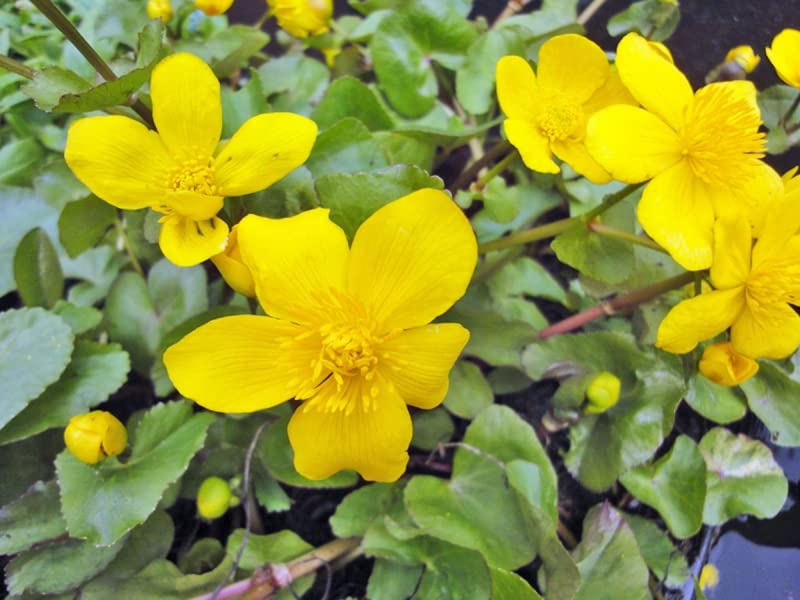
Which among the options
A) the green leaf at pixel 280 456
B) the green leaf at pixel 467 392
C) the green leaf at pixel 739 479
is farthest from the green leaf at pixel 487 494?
Result: the green leaf at pixel 739 479

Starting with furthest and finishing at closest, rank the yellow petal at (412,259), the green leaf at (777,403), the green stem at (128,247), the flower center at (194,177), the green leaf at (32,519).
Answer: the green stem at (128,247)
the green leaf at (777,403)
the green leaf at (32,519)
the flower center at (194,177)
the yellow petal at (412,259)

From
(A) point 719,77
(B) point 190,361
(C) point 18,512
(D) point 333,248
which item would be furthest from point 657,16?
(C) point 18,512

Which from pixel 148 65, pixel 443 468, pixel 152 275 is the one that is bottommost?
pixel 443 468

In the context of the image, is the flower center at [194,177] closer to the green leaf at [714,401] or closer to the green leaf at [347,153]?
the green leaf at [347,153]

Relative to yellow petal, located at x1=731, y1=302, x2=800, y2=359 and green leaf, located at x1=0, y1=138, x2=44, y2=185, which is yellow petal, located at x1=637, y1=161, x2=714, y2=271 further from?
green leaf, located at x1=0, y1=138, x2=44, y2=185

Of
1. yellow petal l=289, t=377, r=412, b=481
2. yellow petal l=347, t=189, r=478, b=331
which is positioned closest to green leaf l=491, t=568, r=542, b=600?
yellow petal l=289, t=377, r=412, b=481

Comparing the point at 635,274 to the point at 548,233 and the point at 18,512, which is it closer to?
the point at 548,233
